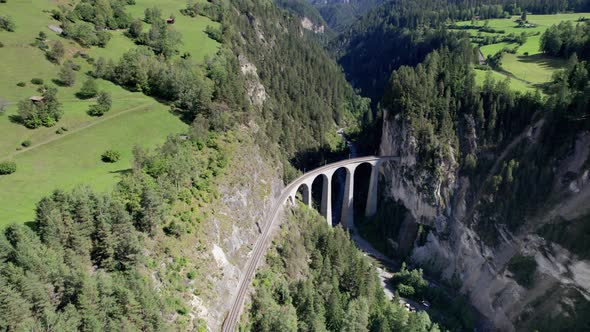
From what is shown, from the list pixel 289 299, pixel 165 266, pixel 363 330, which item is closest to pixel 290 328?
pixel 289 299

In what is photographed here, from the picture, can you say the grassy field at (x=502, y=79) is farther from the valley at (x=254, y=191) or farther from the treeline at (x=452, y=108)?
the treeline at (x=452, y=108)

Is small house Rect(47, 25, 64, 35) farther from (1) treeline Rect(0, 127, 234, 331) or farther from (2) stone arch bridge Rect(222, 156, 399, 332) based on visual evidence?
(2) stone arch bridge Rect(222, 156, 399, 332)

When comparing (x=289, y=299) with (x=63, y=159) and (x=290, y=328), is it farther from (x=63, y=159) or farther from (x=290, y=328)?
(x=63, y=159)

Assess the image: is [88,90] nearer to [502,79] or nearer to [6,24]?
[6,24]

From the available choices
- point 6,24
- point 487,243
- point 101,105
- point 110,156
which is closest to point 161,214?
point 110,156

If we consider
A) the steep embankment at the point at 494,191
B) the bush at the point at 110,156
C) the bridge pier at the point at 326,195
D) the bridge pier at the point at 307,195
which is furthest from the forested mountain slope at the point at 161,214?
the steep embankment at the point at 494,191

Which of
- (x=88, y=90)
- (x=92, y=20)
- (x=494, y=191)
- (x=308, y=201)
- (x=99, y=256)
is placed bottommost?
(x=308, y=201)

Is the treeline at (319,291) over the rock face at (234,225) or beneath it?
beneath

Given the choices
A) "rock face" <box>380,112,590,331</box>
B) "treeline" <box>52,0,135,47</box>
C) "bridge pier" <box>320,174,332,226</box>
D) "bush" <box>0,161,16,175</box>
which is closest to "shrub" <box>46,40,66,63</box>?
"treeline" <box>52,0,135,47</box>
